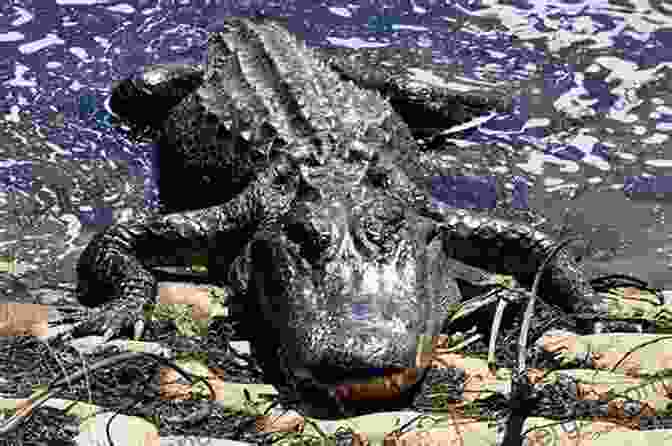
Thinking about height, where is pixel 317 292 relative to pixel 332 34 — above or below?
above

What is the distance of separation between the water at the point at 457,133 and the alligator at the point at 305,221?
0.38 m

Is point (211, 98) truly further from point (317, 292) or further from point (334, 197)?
point (317, 292)

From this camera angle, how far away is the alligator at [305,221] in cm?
426

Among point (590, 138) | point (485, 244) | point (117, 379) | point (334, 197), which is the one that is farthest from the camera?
point (590, 138)

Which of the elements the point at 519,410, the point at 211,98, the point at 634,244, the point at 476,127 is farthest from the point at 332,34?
the point at 519,410

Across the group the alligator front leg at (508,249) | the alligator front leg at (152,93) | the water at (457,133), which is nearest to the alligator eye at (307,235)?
the alligator front leg at (508,249)

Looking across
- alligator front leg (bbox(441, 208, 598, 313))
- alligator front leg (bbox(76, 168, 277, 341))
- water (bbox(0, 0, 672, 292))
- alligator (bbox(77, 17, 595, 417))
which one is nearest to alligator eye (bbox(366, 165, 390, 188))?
alligator (bbox(77, 17, 595, 417))

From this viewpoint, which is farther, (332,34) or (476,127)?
(332,34)

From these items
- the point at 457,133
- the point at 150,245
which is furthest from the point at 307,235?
the point at 457,133

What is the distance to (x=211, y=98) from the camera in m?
7.07

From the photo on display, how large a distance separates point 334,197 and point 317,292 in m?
0.79

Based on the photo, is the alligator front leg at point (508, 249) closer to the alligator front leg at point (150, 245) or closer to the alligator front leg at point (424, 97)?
the alligator front leg at point (150, 245)

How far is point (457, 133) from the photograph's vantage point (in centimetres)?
801

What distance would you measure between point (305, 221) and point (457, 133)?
11.2 ft
